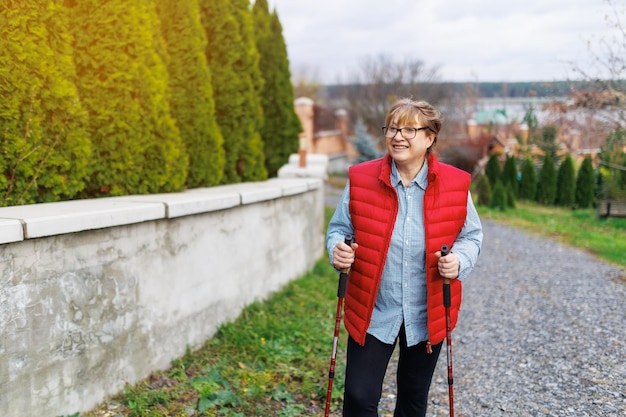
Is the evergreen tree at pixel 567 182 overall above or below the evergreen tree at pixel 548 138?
below

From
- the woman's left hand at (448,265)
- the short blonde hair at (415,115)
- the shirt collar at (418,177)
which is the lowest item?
the woman's left hand at (448,265)

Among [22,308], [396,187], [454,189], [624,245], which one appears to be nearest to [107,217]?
[22,308]

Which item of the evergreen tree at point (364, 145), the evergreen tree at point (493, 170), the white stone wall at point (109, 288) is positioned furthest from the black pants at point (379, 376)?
the evergreen tree at point (364, 145)

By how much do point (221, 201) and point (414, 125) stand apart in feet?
8.75

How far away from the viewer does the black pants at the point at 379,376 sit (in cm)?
288

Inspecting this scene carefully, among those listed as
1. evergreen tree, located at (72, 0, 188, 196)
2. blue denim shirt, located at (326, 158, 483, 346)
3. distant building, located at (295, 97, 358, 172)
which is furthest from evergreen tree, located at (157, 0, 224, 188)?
distant building, located at (295, 97, 358, 172)

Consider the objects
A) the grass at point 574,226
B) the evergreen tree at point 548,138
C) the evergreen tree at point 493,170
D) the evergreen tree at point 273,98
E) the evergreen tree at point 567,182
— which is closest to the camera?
the evergreen tree at point 273,98

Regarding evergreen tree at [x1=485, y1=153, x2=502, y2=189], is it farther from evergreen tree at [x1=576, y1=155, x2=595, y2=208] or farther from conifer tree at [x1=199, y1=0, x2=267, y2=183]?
conifer tree at [x1=199, y1=0, x2=267, y2=183]

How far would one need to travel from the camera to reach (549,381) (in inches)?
181

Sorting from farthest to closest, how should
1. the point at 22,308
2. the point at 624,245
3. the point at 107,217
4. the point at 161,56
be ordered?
the point at 624,245 → the point at 161,56 → the point at 107,217 → the point at 22,308

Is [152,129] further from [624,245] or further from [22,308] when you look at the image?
[624,245]

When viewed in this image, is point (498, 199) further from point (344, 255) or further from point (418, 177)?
point (344, 255)

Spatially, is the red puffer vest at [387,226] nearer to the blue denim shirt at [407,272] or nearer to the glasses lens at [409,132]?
the blue denim shirt at [407,272]

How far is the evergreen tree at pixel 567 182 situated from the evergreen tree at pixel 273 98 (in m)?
11.9
